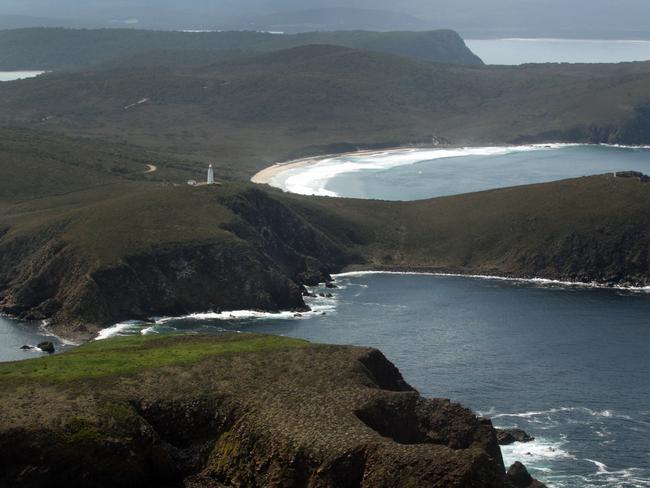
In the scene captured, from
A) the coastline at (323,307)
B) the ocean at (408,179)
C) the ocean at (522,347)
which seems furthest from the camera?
the ocean at (408,179)

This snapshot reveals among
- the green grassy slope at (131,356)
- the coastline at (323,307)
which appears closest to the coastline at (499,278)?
the coastline at (323,307)

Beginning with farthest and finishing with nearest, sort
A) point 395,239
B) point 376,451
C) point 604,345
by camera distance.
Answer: point 395,239
point 604,345
point 376,451

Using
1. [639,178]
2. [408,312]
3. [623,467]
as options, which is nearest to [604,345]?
[408,312]

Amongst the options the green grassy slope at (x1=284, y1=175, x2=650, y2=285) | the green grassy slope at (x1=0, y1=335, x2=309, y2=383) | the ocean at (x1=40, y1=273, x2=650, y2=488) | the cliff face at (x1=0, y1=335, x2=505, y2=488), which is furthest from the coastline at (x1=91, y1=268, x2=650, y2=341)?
the cliff face at (x1=0, y1=335, x2=505, y2=488)

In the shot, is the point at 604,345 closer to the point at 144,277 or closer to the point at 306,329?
the point at 306,329

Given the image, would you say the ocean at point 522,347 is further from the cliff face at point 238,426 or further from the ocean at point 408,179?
the ocean at point 408,179

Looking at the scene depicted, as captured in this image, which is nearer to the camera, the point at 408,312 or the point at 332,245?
the point at 408,312

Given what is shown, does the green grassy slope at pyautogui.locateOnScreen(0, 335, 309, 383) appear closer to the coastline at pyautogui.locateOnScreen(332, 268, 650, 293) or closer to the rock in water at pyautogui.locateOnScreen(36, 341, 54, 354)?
the rock in water at pyautogui.locateOnScreen(36, 341, 54, 354)

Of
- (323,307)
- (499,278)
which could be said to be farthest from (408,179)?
(323,307)
